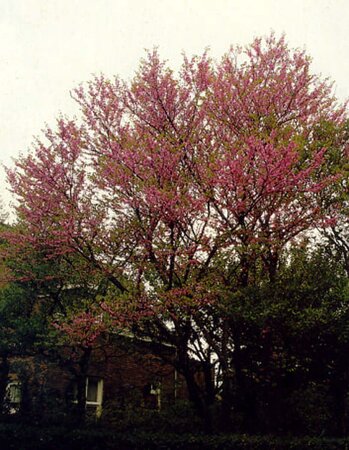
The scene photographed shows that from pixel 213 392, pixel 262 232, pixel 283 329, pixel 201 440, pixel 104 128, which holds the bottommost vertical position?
pixel 201 440

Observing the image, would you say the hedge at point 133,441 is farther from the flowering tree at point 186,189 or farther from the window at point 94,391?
the window at point 94,391

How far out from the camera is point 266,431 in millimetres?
A: 10789

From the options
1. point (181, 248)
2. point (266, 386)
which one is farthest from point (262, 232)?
point (266, 386)

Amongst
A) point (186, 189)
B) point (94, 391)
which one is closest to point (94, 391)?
point (94, 391)

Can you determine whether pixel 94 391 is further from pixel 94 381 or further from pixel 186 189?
pixel 186 189

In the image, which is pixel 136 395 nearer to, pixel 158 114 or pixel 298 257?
pixel 298 257

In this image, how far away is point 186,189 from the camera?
10.6 metres

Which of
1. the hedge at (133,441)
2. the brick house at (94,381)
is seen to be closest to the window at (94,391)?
the brick house at (94,381)

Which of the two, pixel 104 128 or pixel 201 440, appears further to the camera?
pixel 104 128

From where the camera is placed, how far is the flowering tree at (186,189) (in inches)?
406

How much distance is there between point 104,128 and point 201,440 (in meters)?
7.19

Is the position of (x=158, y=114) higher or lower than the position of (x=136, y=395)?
higher

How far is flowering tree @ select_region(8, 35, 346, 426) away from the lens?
1032 cm

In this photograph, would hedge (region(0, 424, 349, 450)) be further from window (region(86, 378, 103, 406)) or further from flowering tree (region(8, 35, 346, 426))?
window (region(86, 378, 103, 406))
